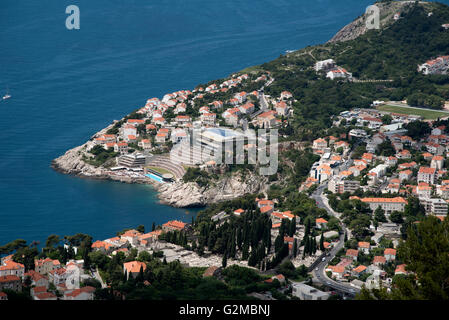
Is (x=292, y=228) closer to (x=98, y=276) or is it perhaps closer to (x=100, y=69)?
(x=98, y=276)

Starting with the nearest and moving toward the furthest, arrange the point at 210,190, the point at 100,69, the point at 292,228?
1. the point at 292,228
2. the point at 210,190
3. the point at 100,69

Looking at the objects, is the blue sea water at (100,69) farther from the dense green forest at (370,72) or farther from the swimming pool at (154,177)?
the dense green forest at (370,72)

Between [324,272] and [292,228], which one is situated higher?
[292,228]

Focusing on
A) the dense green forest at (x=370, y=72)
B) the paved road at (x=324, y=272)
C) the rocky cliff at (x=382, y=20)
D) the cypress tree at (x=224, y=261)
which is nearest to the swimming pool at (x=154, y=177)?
the dense green forest at (x=370, y=72)

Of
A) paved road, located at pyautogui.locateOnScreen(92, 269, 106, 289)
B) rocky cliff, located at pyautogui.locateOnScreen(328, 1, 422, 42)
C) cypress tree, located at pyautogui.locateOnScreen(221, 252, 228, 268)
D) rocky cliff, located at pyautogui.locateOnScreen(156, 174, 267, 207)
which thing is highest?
rocky cliff, located at pyautogui.locateOnScreen(328, 1, 422, 42)

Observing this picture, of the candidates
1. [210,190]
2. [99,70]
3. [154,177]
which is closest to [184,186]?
[210,190]

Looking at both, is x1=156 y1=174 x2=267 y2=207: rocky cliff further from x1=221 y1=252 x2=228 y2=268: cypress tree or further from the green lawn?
the green lawn

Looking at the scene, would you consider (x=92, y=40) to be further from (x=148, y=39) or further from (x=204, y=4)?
(x=204, y=4)

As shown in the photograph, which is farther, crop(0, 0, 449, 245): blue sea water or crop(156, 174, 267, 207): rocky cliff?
crop(156, 174, 267, 207): rocky cliff

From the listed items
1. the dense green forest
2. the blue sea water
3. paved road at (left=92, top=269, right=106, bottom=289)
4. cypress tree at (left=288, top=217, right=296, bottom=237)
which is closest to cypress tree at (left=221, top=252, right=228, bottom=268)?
cypress tree at (left=288, top=217, right=296, bottom=237)
